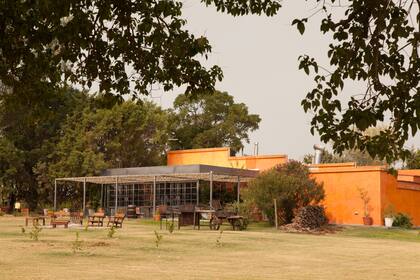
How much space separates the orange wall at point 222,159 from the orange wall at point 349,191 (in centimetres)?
388

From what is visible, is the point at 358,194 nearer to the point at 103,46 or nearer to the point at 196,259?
the point at 196,259

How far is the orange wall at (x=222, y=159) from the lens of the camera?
37031 millimetres

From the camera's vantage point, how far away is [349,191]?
32375 mm

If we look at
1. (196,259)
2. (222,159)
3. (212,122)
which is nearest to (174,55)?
(196,259)

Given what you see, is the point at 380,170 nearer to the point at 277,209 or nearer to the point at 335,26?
the point at 277,209

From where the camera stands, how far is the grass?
36.0 ft

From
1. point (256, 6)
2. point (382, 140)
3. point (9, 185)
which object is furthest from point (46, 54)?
point (9, 185)

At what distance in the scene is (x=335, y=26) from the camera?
23.6ft

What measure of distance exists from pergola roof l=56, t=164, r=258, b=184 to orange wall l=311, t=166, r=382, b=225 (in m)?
3.98

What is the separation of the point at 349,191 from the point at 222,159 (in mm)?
10090

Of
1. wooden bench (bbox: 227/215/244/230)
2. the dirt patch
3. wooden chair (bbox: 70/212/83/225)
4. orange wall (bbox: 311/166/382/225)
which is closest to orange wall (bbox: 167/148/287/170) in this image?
orange wall (bbox: 311/166/382/225)

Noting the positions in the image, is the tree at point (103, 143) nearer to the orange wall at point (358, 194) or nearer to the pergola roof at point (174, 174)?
the pergola roof at point (174, 174)

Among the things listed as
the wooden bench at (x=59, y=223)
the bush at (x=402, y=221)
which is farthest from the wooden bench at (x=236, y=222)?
the bush at (x=402, y=221)

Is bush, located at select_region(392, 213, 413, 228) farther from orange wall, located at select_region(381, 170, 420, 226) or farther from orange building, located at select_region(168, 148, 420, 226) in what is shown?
orange wall, located at select_region(381, 170, 420, 226)
